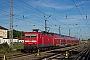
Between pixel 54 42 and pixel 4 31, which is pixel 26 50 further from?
pixel 4 31

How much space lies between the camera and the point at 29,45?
3173 centimetres

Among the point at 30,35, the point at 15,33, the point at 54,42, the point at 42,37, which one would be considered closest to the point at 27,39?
the point at 30,35

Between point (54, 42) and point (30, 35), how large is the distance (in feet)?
51.7

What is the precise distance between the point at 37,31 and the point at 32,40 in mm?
1917

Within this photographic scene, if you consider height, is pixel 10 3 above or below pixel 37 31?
above

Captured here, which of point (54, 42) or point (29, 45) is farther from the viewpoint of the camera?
point (54, 42)

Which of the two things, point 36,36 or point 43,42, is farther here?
point 43,42

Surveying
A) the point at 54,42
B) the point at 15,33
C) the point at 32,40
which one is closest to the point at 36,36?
the point at 32,40

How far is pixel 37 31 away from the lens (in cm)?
3312

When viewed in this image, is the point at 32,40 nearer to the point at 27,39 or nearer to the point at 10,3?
the point at 27,39

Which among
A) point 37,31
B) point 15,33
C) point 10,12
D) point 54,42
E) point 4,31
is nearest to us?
point 10,12

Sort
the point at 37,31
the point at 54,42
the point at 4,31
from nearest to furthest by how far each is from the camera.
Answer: the point at 37,31 → the point at 54,42 → the point at 4,31

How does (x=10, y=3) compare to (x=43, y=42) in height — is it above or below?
above

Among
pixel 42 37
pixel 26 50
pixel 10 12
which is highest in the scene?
pixel 10 12
